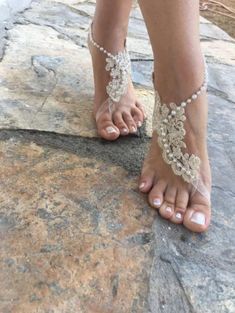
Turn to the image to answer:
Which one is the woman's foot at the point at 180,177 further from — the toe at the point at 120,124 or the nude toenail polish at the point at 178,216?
the toe at the point at 120,124

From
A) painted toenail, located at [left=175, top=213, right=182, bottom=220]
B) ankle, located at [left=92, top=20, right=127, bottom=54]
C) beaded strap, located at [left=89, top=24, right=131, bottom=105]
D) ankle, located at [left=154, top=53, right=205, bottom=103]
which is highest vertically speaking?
ankle, located at [left=154, top=53, right=205, bottom=103]

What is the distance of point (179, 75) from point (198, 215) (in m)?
0.25

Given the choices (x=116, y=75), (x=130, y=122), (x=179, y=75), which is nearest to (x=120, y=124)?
(x=130, y=122)

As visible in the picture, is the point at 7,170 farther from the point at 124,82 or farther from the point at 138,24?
the point at 138,24

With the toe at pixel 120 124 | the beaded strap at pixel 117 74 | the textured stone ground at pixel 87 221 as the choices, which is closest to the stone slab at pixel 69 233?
the textured stone ground at pixel 87 221

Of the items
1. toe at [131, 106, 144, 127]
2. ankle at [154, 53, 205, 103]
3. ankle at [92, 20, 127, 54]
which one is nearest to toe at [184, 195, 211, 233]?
ankle at [154, 53, 205, 103]

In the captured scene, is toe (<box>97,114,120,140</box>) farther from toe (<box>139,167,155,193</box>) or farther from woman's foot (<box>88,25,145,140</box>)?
toe (<box>139,167,155,193</box>)

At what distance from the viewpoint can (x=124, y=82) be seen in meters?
1.32

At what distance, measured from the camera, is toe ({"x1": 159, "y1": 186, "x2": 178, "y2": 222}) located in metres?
0.98

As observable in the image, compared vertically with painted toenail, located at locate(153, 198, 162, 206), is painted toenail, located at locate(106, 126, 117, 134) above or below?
below

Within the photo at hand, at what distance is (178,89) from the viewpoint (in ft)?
3.34

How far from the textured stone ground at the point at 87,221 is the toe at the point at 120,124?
0.09ft

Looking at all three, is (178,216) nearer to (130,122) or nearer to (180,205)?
(180,205)

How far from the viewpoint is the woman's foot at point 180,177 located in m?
0.99
